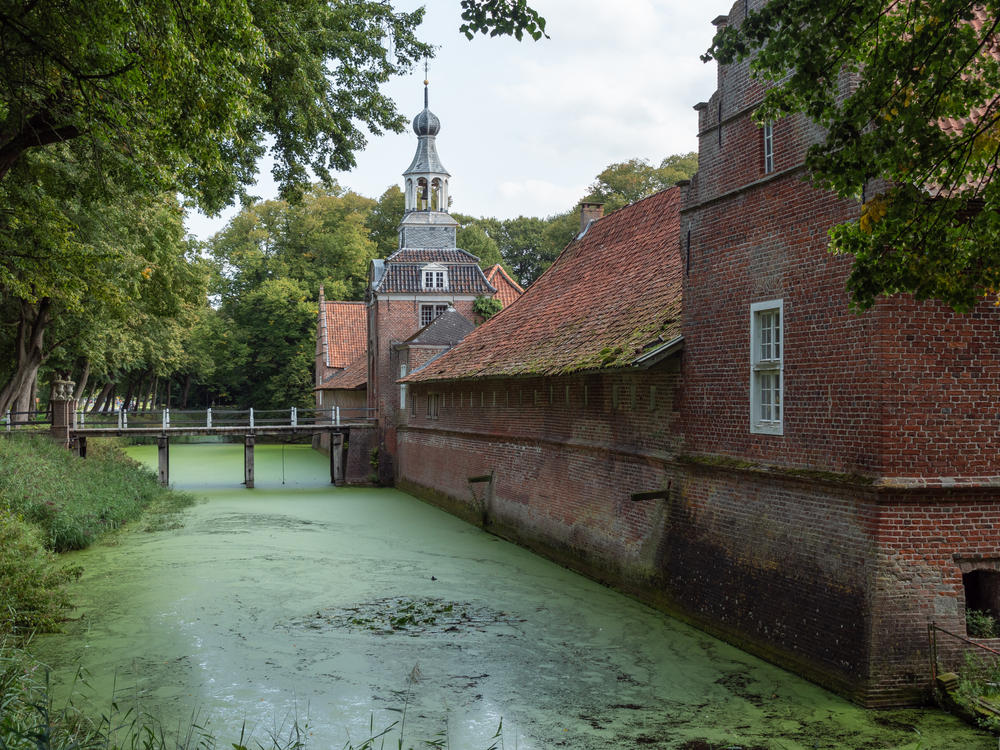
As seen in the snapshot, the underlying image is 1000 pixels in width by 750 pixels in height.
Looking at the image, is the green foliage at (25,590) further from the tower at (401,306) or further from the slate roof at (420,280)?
the slate roof at (420,280)

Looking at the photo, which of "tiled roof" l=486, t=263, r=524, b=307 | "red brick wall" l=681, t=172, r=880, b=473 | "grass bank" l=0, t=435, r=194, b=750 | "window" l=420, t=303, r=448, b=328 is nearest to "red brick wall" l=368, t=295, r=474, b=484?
"window" l=420, t=303, r=448, b=328

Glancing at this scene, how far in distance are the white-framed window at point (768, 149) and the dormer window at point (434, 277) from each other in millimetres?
22410

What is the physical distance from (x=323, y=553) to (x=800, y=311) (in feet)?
35.9

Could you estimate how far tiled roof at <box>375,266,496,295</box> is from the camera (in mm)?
32406

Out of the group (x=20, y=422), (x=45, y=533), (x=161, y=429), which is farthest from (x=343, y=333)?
(x=45, y=533)

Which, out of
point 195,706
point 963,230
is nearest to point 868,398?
point 963,230

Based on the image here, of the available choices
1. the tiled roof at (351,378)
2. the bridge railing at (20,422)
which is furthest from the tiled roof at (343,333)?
the bridge railing at (20,422)

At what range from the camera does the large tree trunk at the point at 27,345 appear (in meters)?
24.3

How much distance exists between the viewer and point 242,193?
47.4 ft

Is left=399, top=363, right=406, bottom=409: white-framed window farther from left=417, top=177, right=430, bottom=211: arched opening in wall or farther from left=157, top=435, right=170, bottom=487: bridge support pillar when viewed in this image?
left=417, top=177, right=430, bottom=211: arched opening in wall

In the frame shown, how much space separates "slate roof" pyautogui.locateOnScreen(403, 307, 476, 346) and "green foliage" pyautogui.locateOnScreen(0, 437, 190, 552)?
29.9ft

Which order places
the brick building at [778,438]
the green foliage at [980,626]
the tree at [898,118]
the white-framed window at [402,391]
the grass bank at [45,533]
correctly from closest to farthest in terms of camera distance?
the grass bank at [45,533], the tree at [898,118], the brick building at [778,438], the green foliage at [980,626], the white-framed window at [402,391]

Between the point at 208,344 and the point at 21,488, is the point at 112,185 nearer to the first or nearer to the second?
the point at 21,488

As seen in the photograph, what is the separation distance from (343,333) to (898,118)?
42104mm
